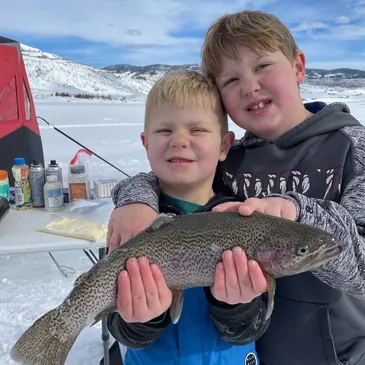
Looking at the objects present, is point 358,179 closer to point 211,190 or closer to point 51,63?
point 211,190

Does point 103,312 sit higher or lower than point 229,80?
lower

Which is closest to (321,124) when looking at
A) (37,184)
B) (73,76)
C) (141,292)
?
(141,292)

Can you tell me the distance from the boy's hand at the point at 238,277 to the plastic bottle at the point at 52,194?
254cm

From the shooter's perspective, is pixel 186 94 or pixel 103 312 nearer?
pixel 103 312

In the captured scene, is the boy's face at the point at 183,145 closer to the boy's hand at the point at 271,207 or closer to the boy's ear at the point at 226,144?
the boy's ear at the point at 226,144

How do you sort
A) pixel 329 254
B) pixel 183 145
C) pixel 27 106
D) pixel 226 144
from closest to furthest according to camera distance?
1. pixel 329 254
2. pixel 183 145
3. pixel 226 144
4. pixel 27 106

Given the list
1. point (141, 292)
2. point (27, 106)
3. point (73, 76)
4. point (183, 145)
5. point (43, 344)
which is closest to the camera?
point (141, 292)

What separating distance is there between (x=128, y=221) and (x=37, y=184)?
231cm

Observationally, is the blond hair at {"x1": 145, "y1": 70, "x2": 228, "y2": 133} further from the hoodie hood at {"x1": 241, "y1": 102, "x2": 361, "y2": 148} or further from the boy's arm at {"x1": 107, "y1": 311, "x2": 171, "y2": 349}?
the boy's arm at {"x1": 107, "y1": 311, "x2": 171, "y2": 349}

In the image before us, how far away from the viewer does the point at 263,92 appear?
2.00 m

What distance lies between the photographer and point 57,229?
10.8 feet

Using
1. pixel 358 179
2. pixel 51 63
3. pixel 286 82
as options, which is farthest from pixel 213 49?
pixel 51 63

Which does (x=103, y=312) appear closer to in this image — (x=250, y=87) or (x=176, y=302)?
(x=176, y=302)

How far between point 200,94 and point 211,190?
50cm
